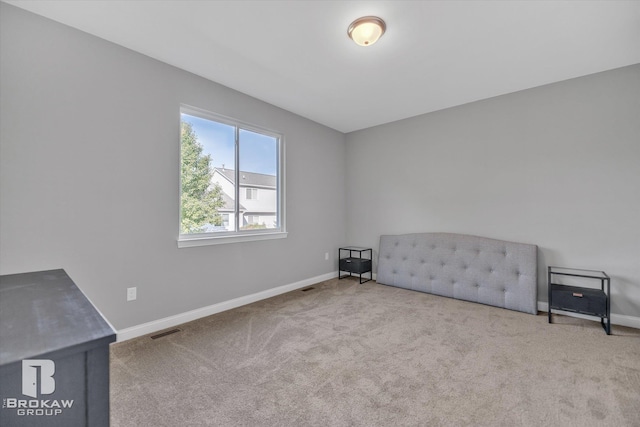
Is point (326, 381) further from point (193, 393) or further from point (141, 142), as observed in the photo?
point (141, 142)

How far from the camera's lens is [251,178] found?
344 cm

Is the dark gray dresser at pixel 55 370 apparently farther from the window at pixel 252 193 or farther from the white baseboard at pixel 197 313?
the window at pixel 252 193

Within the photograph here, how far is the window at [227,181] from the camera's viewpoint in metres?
2.85

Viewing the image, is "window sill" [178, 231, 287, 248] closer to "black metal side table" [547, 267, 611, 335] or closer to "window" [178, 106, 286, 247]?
"window" [178, 106, 286, 247]

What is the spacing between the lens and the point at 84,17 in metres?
2.02

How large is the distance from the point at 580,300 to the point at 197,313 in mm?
3680

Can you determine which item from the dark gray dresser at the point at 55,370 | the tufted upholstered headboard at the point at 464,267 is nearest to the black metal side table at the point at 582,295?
the tufted upholstered headboard at the point at 464,267

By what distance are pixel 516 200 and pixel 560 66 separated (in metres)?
1.40

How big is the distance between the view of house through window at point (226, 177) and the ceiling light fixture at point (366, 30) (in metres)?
1.72

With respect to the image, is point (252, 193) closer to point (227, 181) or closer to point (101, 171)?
point (227, 181)

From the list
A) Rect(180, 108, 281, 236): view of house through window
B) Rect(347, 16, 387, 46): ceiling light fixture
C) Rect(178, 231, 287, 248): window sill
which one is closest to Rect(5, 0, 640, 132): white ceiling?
Rect(347, 16, 387, 46): ceiling light fixture

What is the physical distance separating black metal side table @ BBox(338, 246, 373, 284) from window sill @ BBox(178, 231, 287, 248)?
115cm

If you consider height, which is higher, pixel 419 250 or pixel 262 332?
pixel 419 250

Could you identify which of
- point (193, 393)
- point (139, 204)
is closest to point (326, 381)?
point (193, 393)
